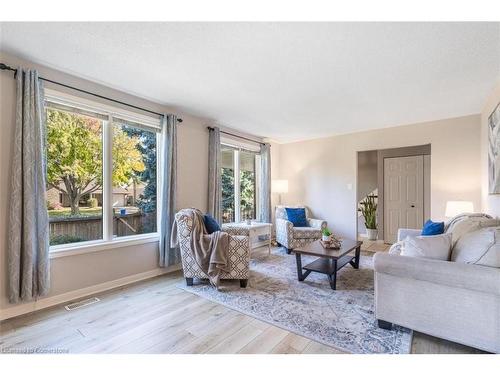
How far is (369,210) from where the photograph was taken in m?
6.41

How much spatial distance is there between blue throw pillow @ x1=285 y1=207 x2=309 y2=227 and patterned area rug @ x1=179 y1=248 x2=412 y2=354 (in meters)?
1.35

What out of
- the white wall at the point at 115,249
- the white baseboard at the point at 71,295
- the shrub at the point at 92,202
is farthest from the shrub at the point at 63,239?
the white baseboard at the point at 71,295

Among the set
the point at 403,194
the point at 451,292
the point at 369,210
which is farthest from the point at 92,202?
the point at 369,210

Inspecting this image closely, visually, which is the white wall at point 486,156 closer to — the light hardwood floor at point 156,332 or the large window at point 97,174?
the light hardwood floor at point 156,332

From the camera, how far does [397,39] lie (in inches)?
78.2

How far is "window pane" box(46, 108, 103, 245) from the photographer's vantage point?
2699 millimetres

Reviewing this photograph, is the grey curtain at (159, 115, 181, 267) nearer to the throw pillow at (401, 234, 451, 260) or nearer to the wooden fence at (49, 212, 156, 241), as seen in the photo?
the wooden fence at (49, 212, 156, 241)

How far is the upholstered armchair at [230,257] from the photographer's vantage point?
306cm

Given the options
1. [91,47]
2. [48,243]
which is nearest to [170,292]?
[48,243]

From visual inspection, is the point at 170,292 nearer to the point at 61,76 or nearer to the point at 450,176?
the point at 61,76

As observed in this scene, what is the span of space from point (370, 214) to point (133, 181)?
552cm

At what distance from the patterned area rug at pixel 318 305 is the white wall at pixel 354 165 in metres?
1.75

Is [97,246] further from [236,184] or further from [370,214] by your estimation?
[370,214]
